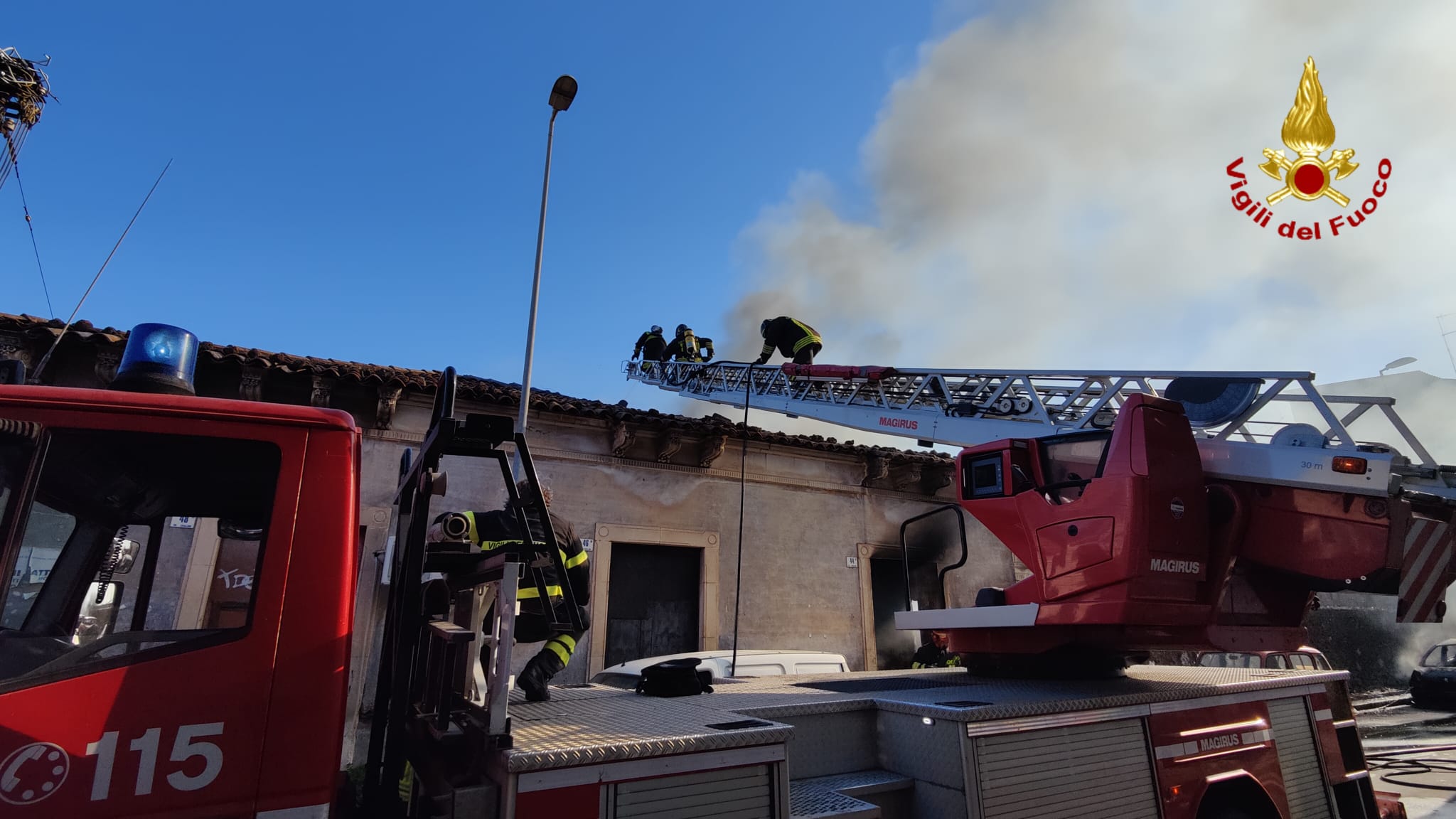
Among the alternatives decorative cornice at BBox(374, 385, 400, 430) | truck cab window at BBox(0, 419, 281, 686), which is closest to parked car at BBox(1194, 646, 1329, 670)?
truck cab window at BBox(0, 419, 281, 686)

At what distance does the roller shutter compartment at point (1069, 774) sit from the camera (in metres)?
3.13

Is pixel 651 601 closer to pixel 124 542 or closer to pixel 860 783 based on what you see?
pixel 860 783

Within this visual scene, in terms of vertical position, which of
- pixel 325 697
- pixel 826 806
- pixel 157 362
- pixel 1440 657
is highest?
pixel 157 362

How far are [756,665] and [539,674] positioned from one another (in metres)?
5.09

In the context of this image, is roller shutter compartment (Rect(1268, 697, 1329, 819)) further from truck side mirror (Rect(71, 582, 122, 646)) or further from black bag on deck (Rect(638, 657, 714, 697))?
truck side mirror (Rect(71, 582, 122, 646))

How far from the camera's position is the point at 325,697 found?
7.17 feet

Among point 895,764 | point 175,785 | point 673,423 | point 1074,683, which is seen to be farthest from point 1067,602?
point 673,423

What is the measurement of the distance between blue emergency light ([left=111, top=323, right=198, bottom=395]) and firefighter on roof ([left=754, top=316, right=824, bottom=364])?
8.40 m

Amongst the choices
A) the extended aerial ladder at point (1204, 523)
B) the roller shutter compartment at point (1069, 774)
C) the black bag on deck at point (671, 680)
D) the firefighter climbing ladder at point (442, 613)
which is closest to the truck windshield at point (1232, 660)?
the extended aerial ladder at point (1204, 523)

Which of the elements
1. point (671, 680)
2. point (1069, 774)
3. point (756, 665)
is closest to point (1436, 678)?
point (756, 665)

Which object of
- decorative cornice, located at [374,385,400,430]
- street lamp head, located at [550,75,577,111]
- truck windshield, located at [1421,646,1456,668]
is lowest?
truck windshield, located at [1421,646,1456,668]

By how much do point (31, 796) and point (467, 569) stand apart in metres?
1.38

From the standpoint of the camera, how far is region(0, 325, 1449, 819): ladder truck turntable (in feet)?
6.52

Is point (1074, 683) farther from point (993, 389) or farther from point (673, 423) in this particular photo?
point (673, 423)
